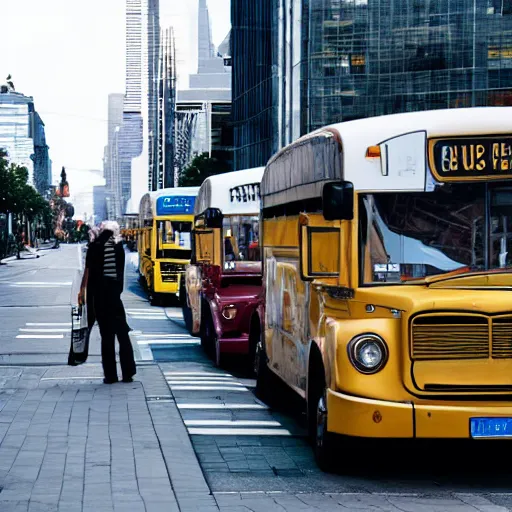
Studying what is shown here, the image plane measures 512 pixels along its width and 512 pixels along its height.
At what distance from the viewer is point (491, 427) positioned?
7973 millimetres

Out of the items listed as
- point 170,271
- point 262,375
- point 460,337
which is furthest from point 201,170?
point 460,337

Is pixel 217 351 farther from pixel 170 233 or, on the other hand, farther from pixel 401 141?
pixel 170 233

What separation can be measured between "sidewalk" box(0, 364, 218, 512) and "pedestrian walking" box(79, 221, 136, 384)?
22.6 inches

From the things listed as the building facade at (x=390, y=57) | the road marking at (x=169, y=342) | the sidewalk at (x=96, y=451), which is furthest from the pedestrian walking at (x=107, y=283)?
the building facade at (x=390, y=57)

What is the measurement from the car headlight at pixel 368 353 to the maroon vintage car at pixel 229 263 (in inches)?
289

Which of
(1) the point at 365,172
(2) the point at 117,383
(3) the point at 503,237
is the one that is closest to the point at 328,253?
(1) the point at 365,172

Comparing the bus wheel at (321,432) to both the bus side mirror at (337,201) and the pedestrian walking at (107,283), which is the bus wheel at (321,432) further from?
the pedestrian walking at (107,283)

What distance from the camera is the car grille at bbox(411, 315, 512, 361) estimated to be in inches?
315

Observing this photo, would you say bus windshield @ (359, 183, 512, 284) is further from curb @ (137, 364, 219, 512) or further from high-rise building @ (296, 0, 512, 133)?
high-rise building @ (296, 0, 512, 133)

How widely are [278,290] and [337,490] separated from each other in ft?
12.0

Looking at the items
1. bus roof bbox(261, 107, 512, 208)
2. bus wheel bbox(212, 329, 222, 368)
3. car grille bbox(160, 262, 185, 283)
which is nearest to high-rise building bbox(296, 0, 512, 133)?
car grille bbox(160, 262, 185, 283)

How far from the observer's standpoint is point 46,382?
14023 mm

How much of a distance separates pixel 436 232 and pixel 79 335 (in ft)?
19.6

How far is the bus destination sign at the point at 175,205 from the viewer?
34419 mm
